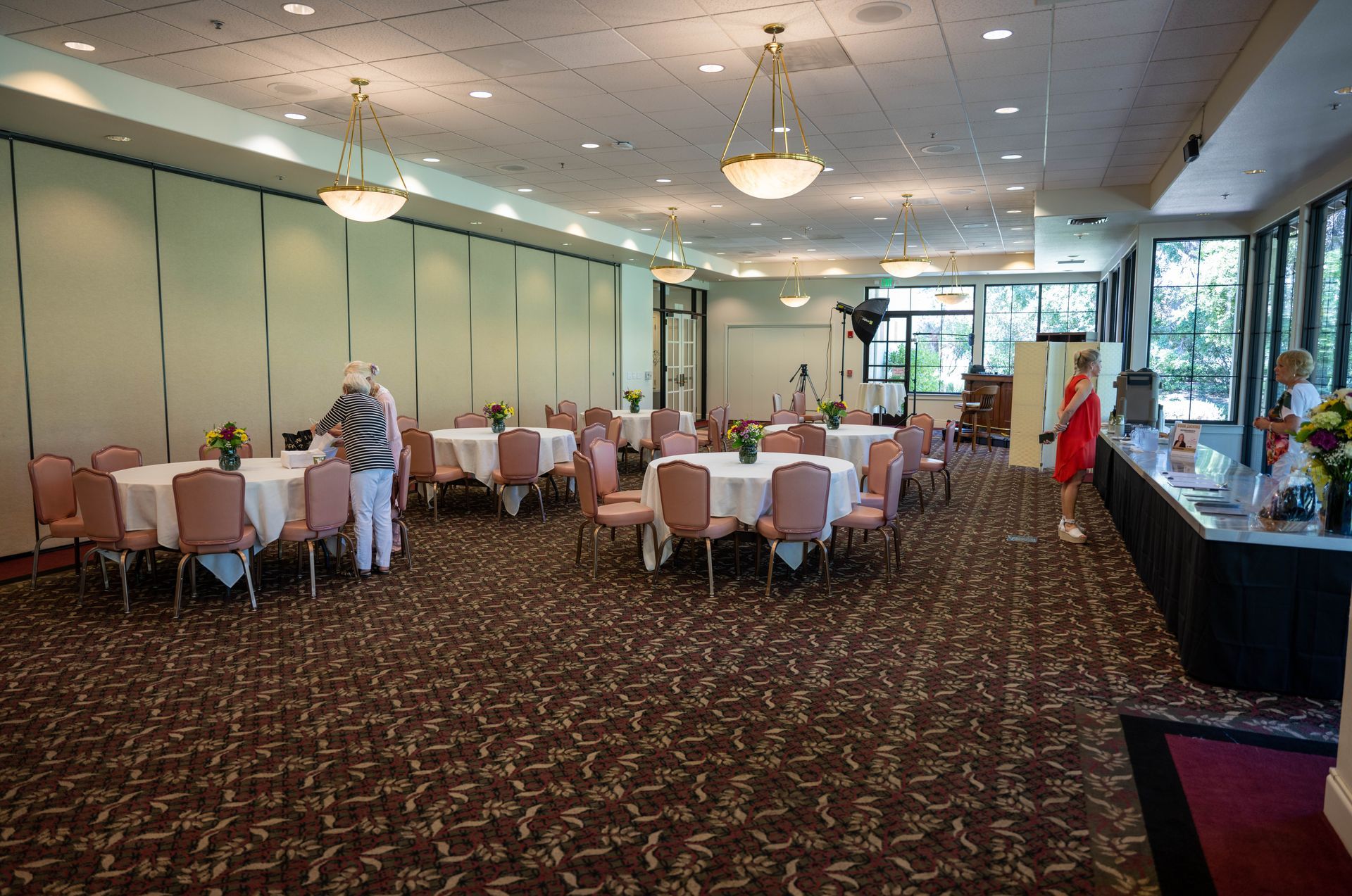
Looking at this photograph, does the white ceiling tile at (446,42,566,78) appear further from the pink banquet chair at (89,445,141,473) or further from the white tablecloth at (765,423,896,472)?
the white tablecloth at (765,423,896,472)

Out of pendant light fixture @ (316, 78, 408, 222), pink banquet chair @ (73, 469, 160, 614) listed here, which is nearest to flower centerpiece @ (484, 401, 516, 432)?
pendant light fixture @ (316, 78, 408, 222)

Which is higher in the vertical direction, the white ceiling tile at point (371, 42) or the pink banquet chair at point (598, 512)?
the white ceiling tile at point (371, 42)

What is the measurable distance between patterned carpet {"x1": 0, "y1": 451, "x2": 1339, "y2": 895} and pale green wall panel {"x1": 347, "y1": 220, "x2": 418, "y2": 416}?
507 centimetres

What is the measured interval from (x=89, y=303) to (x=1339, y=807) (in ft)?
31.5

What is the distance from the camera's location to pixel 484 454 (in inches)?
374

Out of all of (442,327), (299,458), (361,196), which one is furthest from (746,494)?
(442,327)

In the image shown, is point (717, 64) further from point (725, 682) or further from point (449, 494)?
point (449, 494)

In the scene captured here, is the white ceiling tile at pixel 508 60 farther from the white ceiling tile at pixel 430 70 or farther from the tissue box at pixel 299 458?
the tissue box at pixel 299 458

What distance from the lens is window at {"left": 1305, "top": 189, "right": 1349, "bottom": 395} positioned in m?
8.04

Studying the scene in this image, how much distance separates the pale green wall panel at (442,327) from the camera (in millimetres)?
12258

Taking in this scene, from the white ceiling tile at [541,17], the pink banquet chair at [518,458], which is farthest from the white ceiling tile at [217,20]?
the pink banquet chair at [518,458]

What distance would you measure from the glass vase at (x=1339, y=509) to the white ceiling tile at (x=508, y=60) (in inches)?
225

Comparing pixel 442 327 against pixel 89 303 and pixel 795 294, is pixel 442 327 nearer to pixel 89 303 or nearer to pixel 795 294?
pixel 89 303

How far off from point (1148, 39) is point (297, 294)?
8.88 meters
